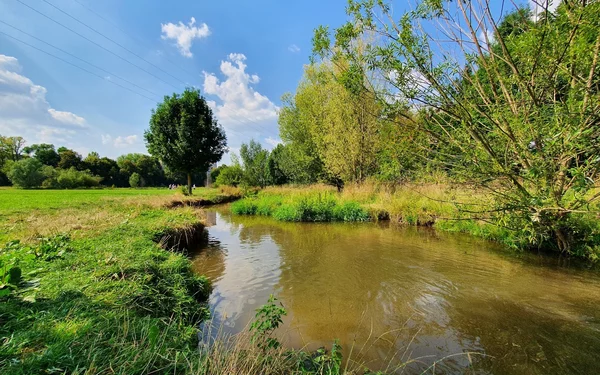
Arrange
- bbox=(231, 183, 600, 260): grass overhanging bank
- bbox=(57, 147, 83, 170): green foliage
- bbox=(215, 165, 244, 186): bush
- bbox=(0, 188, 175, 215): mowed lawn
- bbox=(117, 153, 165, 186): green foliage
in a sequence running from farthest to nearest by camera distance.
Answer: bbox=(117, 153, 165, 186): green foliage, bbox=(57, 147, 83, 170): green foliage, bbox=(215, 165, 244, 186): bush, bbox=(0, 188, 175, 215): mowed lawn, bbox=(231, 183, 600, 260): grass overhanging bank

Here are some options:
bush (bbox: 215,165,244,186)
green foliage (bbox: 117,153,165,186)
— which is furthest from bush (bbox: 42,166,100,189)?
bush (bbox: 215,165,244,186)

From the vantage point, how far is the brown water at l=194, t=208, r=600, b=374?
2.95 meters

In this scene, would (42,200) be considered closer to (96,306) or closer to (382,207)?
(96,306)

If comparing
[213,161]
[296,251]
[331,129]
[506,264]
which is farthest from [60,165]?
[506,264]

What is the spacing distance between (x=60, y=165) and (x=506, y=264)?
56004 millimetres

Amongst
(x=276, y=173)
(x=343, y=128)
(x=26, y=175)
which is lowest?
(x=26, y=175)

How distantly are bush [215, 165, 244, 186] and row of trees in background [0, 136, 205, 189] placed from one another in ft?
17.6

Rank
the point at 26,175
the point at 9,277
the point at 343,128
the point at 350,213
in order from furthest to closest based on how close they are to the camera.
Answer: the point at 26,175 < the point at 343,128 < the point at 350,213 < the point at 9,277

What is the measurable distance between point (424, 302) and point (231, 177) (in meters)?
27.7

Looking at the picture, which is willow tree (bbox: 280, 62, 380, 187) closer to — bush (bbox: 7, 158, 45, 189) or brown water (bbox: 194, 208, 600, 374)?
brown water (bbox: 194, 208, 600, 374)

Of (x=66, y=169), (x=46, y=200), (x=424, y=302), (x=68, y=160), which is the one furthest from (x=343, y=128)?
(x=68, y=160)

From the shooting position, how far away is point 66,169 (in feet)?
128

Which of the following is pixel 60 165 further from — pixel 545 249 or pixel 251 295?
pixel 545 249

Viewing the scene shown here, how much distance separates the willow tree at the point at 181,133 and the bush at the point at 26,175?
2017 centimetres
